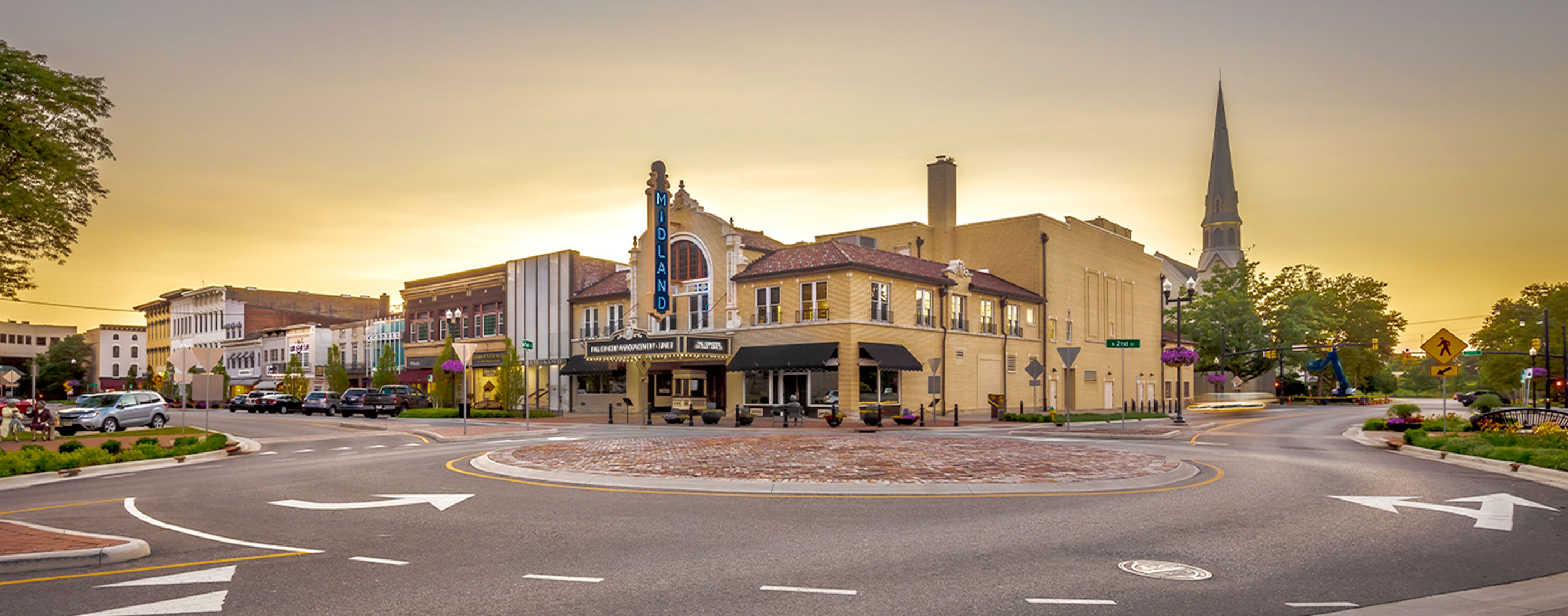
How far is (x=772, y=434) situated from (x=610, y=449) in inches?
299

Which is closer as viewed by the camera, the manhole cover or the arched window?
the manhole cover

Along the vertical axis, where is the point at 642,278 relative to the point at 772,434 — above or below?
above

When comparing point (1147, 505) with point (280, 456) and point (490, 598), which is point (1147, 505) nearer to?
point (490, 598)

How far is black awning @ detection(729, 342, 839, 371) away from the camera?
42.2m

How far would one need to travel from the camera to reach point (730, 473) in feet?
51.9

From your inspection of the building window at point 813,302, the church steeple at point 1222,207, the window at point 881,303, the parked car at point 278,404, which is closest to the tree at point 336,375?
the parked car at point 278,404

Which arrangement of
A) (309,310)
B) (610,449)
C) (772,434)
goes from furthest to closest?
(309,310) < (772,434) < (610,449)

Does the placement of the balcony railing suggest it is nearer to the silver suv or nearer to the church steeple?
the silver suv

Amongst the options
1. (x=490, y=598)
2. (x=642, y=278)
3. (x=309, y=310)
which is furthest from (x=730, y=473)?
(x=309, y=310)

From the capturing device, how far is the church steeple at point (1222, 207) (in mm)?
135875

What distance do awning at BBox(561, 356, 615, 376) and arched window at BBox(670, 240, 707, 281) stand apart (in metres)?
7.39

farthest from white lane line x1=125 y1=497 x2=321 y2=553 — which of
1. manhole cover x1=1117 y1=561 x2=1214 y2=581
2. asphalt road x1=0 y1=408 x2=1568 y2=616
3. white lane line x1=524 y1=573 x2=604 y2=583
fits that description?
manhole cover x1=1117 y1=561 x2=1214 y2=581

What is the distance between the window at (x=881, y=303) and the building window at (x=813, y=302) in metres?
2.33

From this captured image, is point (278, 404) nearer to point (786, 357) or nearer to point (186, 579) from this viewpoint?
point (786, 357)
